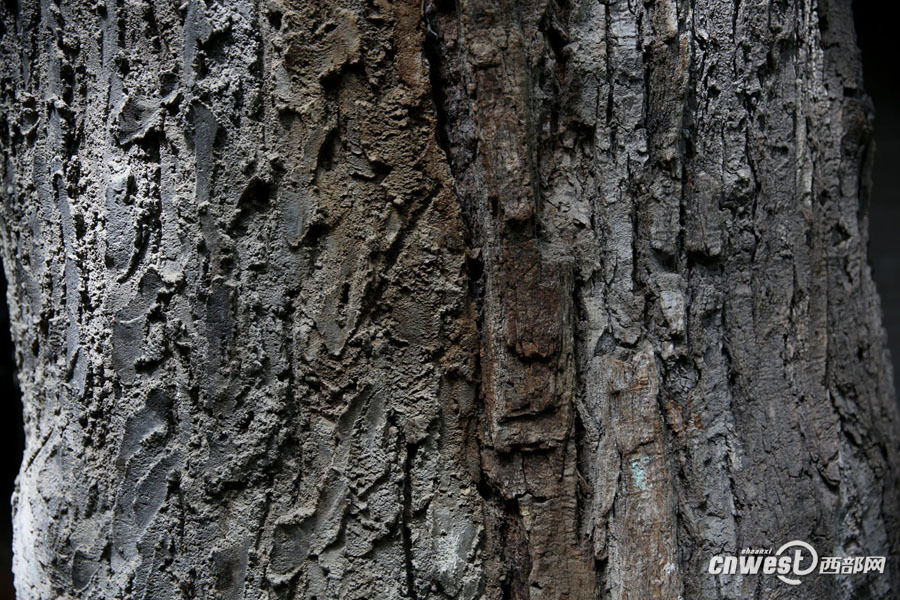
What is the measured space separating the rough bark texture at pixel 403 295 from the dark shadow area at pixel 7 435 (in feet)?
4.35

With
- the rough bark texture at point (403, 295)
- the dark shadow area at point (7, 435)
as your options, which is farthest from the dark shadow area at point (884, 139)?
the dark shadow area at point (7, 435)

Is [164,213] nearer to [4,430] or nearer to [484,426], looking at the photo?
[484,426]

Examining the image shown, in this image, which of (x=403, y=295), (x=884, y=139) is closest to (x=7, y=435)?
(x=403, y=295)

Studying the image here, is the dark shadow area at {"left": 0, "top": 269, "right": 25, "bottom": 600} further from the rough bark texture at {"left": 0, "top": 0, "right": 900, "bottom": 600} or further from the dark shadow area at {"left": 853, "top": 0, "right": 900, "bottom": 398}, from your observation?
the dark shadow area at {"left": 853, "top": 0, "right": 900, "bottom": 398}

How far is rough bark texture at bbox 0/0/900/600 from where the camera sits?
0.69 metres

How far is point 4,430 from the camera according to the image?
6.29 ft

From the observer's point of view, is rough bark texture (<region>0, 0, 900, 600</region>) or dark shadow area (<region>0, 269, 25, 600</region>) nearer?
rough bark texture (<region>0, 0, 900, 600</region>)

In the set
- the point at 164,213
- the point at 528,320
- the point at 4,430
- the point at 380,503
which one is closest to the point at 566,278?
the point at 528,320

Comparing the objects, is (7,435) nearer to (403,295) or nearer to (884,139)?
(403,295)

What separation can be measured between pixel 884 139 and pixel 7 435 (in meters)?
2.54

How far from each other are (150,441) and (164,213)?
0.24 metres

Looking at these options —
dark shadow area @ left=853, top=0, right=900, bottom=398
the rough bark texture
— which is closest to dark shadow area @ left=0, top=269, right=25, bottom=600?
the rough bark texture

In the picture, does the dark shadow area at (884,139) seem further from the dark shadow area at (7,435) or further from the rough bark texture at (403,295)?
the dark shadow area at (7,435)

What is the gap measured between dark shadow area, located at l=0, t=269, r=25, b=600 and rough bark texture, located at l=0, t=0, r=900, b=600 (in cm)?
133
